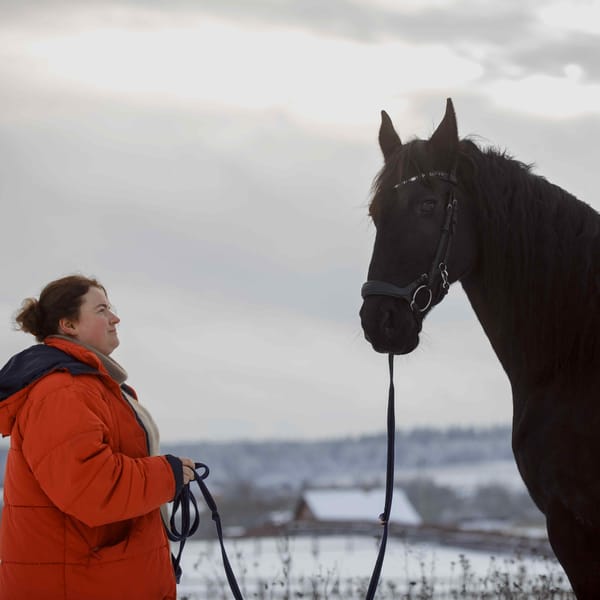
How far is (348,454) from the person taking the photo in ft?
495

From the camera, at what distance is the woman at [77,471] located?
3521 millimetres

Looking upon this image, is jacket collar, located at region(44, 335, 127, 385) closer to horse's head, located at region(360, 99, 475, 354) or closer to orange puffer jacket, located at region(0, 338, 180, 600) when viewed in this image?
orange puffer jacket, located at region(0, 338, 180, 600)

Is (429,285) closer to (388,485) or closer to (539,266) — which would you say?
(539,266)

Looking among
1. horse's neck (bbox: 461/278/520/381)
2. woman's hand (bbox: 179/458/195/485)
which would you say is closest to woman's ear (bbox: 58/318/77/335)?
woman's hand (bbox: 179/458/195/485)

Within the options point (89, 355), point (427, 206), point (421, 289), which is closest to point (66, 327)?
point (89, 355)

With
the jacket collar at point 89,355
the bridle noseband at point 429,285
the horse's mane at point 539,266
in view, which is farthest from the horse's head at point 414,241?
the jacket collar at point 89,355

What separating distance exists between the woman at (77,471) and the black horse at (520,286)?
3.71 feet

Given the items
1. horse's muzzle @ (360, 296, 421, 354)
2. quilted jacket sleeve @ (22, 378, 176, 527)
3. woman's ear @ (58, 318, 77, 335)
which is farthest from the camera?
horse's muzzle @ (360, 296, 421, 354)

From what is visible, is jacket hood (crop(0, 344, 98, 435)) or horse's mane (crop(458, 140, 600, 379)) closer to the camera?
jacket hood (crop(0, 344, 98, 435))

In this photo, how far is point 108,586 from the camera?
3676 mm

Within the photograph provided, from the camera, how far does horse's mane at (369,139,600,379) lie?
4141 mm

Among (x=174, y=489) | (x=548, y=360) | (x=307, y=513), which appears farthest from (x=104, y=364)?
(x=307, y=513)

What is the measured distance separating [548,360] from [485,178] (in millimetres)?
847

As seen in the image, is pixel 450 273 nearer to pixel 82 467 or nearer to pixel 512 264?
pixel 512 264
